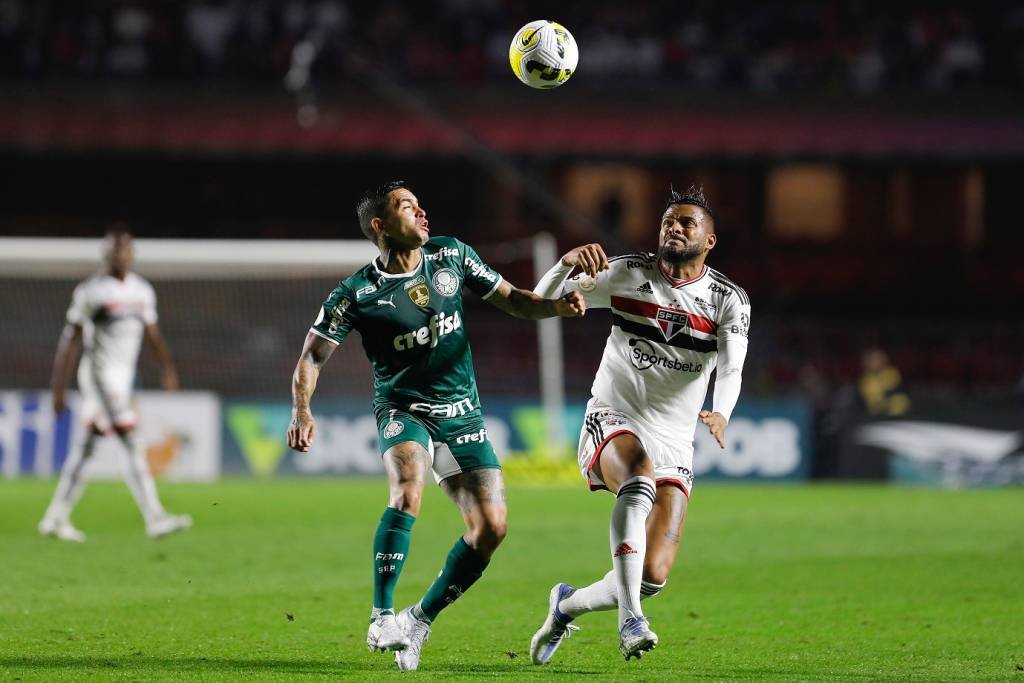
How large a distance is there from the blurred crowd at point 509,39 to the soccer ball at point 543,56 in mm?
18567

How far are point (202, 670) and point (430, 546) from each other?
622cm

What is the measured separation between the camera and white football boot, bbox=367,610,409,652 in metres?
6.62

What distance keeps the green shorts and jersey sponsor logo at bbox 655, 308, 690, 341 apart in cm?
107

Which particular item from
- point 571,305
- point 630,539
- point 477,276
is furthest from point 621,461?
point 477,276

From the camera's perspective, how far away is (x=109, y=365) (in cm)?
1277

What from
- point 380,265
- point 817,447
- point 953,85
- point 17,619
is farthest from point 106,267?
point 953,85

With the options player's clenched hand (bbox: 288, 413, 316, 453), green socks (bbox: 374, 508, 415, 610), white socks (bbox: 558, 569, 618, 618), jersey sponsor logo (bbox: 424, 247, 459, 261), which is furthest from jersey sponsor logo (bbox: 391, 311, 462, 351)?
white socks (bbox: 558, 569, 618, 618)

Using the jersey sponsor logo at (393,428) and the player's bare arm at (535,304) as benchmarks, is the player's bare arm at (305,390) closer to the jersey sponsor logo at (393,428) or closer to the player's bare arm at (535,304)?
the jersey sponsor logo at (393,428)

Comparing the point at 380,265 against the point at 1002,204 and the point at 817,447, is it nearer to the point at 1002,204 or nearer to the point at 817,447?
the point at 817,447

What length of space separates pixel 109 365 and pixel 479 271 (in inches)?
250

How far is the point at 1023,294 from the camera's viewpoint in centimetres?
2822

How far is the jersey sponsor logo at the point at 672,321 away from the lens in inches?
290

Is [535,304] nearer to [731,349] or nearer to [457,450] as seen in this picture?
[457,450]

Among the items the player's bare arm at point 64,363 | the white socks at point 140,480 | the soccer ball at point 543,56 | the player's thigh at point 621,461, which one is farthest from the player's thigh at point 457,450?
the player's bare arm at point 64,363
